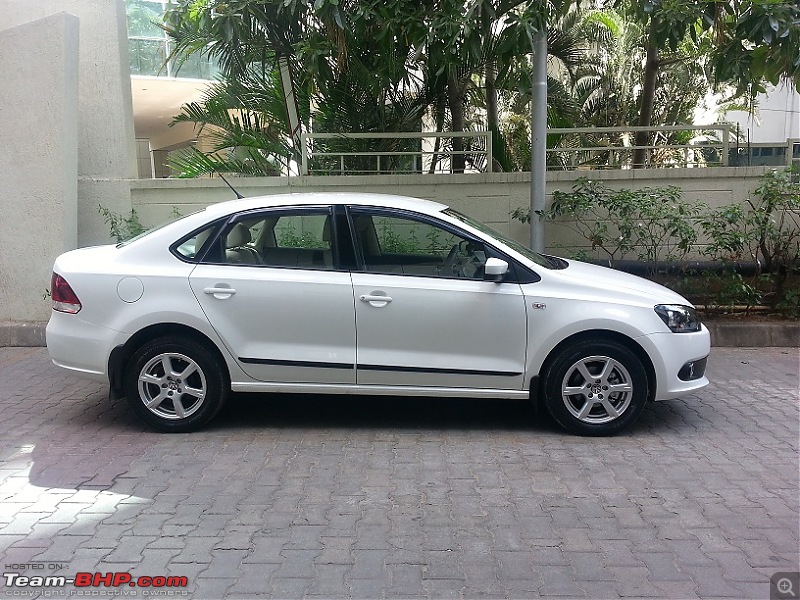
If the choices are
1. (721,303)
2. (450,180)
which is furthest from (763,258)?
(450,180)

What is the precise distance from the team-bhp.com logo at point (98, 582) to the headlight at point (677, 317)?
3.57 metres

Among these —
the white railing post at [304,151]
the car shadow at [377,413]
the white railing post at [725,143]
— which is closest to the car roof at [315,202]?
the car shadow at [377,413]

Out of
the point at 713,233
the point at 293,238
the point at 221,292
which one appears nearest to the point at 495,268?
the point at 293,238

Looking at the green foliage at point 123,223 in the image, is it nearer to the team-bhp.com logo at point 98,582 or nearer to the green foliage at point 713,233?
the green foliage at point 713,233

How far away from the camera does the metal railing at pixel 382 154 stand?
30.9 ft

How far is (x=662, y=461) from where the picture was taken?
196 inches

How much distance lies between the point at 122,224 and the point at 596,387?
6.39 meters

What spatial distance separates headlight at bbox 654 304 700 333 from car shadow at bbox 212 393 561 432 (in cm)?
110

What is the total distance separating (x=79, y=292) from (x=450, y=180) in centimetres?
493

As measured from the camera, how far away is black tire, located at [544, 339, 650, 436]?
5281 millimetres

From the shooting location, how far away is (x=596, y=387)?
5.33 m

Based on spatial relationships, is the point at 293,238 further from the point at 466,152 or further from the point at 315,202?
the point at 466,152

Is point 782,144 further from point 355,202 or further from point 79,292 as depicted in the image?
point 79,292

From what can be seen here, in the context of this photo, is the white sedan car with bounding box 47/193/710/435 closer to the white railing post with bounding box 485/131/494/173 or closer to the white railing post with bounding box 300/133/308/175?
the white railing post with bounding box 300/133/308/175
